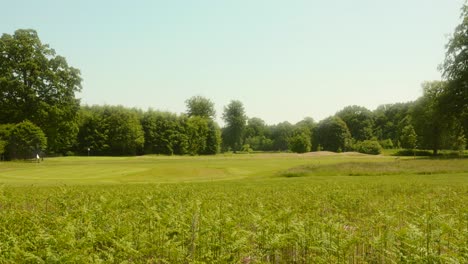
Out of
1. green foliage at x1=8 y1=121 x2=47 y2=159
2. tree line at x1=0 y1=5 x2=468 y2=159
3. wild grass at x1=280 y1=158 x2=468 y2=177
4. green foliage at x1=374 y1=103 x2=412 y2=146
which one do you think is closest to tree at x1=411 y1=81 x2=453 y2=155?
tree line at x1=0 y1=5 x2=468 y2=159

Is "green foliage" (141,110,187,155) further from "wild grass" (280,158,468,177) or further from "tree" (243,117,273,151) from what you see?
"wild grass" (280,158,468,177)

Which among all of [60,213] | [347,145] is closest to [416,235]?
[60,213]

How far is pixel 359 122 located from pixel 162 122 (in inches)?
3007

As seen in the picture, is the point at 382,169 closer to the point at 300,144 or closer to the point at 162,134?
the point at 162,134

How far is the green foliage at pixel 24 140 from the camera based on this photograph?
2399 inches

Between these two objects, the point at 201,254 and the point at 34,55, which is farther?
the point at 34,55

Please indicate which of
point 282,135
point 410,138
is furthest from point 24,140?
point 282,135

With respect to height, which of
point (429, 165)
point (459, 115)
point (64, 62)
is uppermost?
point (64, 62)

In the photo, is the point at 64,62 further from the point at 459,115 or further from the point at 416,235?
the point at 416,235

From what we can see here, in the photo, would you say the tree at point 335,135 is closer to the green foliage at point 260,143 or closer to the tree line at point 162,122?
the tree line at point 162,122

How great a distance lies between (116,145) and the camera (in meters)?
100

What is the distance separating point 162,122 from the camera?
113 meters

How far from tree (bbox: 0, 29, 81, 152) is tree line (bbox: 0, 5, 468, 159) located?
0.48 feet

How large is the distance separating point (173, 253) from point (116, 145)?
3832 inches
